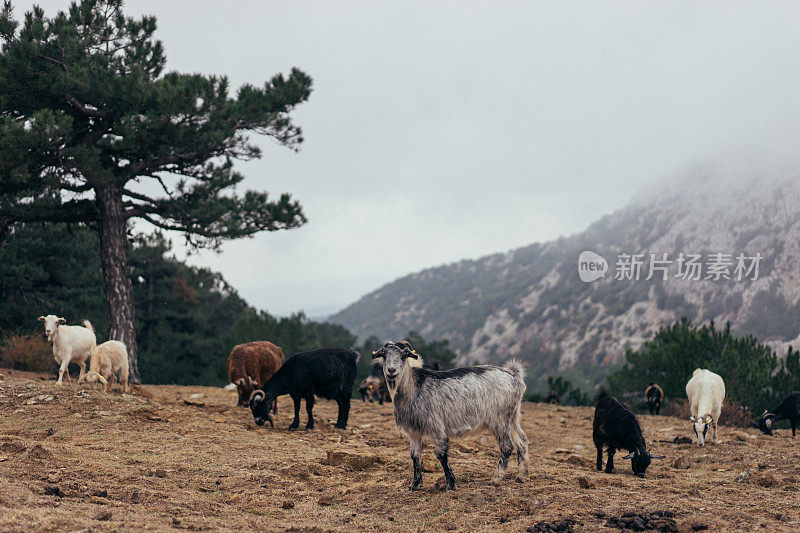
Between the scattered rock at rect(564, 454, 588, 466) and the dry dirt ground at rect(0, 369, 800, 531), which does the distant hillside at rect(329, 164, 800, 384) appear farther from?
the dry dirt ground at rect(0, 369, 800, 531)

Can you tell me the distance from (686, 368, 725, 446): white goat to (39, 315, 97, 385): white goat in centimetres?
1654

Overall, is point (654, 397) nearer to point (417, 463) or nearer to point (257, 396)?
point (257, 396)

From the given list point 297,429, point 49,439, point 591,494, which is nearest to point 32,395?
point 49,439

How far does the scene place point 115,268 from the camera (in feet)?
75.6

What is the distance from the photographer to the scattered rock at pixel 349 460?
1080 centimetres

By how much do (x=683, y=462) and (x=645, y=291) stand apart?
82318 millimetres

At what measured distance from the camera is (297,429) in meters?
14.8

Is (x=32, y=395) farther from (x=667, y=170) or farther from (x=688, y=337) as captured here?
(x=667, y=170)

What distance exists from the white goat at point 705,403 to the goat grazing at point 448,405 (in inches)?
293

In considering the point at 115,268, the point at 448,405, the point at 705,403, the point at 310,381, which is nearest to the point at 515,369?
the point at 448,405

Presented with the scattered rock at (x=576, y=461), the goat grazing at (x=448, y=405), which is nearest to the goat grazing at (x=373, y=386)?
the scattered rock at (x=576, y=461)

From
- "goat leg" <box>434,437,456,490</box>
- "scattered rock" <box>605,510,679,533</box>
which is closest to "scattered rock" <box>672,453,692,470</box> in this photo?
"scattered rock" <box>605,510,679,533</box>

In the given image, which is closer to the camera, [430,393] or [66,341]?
[430,393]

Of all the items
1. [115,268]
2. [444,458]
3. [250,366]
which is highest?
[115,268]
